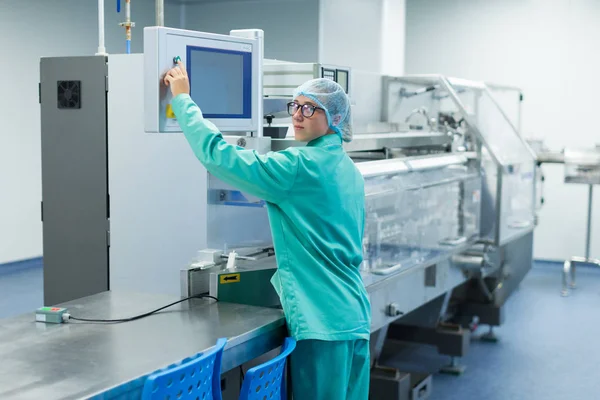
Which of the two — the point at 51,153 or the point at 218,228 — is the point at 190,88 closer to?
the point at 218,228

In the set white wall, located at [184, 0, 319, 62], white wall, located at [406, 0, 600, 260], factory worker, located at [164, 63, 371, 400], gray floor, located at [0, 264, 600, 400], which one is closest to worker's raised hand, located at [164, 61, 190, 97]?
factory worker, located at [164, 63, 371, 400]

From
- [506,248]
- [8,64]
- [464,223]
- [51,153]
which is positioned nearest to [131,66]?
[51,153]

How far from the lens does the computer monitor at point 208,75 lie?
2.33m

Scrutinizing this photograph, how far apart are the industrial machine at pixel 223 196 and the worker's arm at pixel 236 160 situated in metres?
0.12

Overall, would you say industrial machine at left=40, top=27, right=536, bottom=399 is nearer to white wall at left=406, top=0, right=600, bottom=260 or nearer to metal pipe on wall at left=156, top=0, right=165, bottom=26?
metal pipe on wall at left=156, top=0, right=165, bottom=26

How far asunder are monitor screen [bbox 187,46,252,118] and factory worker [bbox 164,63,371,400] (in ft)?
0.36

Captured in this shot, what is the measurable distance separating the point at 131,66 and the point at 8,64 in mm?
4197

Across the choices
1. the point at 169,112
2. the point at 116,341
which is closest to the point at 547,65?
the point at 169,112

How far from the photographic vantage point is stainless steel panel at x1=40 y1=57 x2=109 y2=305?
3.35 metres

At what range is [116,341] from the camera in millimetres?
2117

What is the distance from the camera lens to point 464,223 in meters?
4.33

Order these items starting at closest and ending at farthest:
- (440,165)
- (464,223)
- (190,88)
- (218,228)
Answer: (190,88)
(218,228)
(440,165)
(464,223)

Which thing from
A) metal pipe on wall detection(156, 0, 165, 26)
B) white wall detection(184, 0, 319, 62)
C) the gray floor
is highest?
white wall detection(184, 0, 319, 62)

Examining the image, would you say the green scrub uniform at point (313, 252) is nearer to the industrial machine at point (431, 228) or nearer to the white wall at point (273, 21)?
the industrial machine at point (431, 228)
